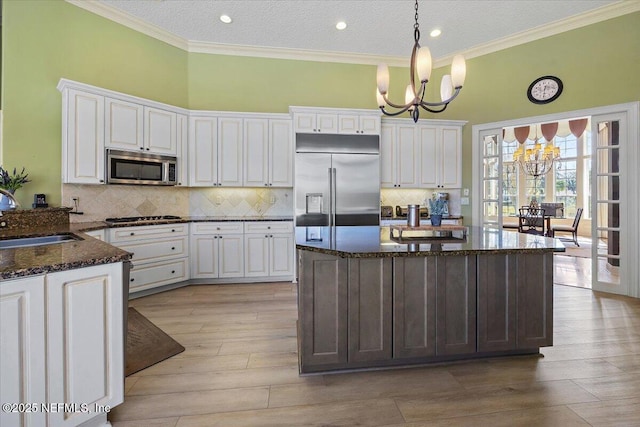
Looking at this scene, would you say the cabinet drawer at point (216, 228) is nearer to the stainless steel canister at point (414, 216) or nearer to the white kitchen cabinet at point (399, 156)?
the white kitchen cabinet at point (399, 156)

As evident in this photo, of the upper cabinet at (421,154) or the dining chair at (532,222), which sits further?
the dining chair at (532,222)

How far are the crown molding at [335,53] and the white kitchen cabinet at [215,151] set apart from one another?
3.96ft

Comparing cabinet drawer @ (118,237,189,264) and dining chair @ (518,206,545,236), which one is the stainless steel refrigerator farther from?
dining chair @ (518,206,545,236)

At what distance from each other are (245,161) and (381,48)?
2786 millimetres

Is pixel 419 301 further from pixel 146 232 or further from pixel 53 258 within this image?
pixel 146 232

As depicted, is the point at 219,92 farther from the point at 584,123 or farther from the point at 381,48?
the point at 584,123

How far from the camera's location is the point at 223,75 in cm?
466

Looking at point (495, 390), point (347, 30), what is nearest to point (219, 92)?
point (347, 30)

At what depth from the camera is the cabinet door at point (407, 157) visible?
477 cm

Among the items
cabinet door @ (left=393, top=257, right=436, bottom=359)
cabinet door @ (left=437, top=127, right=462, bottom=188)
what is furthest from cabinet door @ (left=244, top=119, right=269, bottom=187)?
cabinet door @ (left=393, top=257, right=436, bottom=359)

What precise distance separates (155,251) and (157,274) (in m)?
0.29

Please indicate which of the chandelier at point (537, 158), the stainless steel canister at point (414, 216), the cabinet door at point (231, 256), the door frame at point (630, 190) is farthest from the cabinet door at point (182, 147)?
the chandelier at point (537, 158)

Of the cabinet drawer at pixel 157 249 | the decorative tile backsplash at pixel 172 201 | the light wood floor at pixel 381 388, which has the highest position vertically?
the decorative tile backsplash at pixel 172 201

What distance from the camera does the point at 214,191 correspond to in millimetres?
4672
